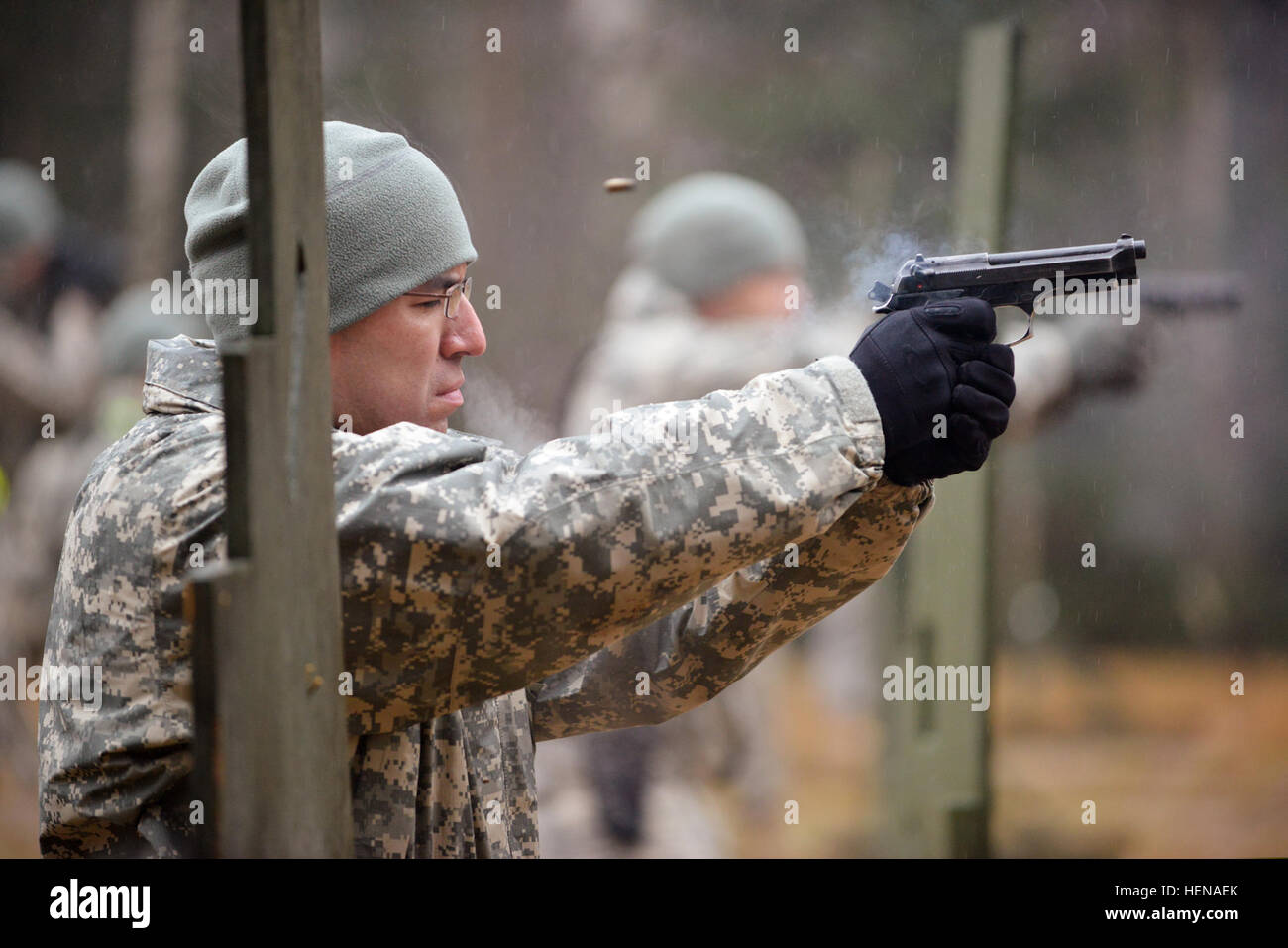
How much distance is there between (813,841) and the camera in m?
8.09

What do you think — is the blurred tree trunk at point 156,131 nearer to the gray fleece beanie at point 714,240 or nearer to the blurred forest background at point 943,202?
the blurred forest background at point 943,202

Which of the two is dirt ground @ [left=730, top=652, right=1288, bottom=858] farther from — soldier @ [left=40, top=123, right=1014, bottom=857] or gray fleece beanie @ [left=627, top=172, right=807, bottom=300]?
soldier @ [left=40, top=123, right=1014, bottom=857]

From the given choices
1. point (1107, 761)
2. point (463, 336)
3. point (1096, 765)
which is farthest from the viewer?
point (1107, 761)

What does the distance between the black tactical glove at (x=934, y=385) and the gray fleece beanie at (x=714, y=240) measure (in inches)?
137

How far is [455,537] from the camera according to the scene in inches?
63.9

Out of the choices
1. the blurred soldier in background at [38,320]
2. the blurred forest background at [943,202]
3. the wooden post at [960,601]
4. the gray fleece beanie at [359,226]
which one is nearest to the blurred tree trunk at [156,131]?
the blurred forest background at [943,202]

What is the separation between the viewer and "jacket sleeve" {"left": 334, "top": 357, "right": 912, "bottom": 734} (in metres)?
1.64

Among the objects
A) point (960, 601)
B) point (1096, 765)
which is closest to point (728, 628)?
point (960, 601)

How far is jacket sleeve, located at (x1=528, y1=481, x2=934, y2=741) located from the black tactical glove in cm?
14

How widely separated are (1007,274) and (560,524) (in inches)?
39.3

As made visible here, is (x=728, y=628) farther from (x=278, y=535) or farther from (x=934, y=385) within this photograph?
(x=278, y=535)

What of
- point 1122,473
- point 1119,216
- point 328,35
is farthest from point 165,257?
point 1122,473

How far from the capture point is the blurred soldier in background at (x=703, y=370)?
489 cm

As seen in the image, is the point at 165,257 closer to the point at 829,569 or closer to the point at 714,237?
the point at 714,237
